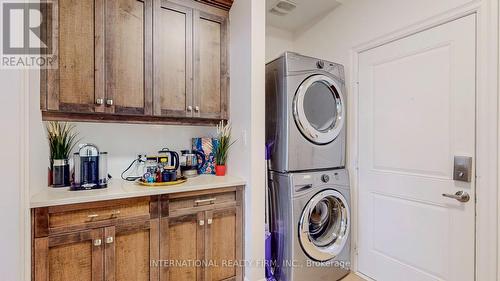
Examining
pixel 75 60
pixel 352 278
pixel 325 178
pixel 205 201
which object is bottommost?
pixel 352 278

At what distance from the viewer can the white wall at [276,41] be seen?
9.29ft

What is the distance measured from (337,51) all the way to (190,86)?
1.52 meters

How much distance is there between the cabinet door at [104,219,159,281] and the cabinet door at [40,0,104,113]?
0.84m

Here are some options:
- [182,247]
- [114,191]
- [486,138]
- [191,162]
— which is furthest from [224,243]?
[486,138]

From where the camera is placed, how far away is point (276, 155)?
1979 mm

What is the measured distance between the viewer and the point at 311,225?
2.10 meters

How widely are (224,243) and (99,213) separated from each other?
88 centimetres

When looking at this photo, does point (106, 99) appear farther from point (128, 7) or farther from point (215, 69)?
point (215, 69)

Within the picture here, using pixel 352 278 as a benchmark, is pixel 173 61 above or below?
above

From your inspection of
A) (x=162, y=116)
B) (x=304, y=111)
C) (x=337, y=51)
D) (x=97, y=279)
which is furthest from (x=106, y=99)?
(x=337, y=51)

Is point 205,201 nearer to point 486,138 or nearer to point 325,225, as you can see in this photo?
point 325,225

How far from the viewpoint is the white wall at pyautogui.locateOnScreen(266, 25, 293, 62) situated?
9.29 feet

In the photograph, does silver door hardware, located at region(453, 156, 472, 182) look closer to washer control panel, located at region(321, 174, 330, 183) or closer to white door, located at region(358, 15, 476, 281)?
white door, located at region(358, 15, 476, 281)

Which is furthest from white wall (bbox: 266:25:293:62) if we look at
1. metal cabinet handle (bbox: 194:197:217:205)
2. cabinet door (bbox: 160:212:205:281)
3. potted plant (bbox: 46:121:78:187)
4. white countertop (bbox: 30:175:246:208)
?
potted plant (bbox: 46:121:78:187)
